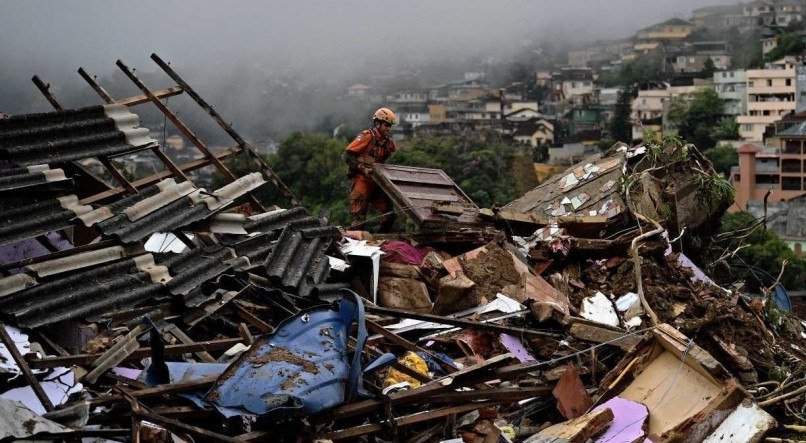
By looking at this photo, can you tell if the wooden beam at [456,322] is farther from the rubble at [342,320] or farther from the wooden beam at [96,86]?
the wooden beam at [96,86]

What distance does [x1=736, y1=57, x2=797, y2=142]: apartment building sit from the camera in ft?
292

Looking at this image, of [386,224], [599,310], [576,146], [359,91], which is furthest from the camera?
[359,91]

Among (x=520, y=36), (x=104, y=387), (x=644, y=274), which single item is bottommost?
(x=520, y=36)

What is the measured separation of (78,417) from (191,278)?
189cm


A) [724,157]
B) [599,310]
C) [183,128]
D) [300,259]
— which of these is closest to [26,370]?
[300,259]

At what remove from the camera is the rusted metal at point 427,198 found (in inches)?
356

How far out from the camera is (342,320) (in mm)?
6242

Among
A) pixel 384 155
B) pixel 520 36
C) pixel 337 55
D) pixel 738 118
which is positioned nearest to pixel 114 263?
pixel 384 155

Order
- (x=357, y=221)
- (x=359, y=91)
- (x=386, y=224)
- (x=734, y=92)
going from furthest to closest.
Result: 1. (x=359, y=91)
2. (x=734, y=92)
3. (x=357, y=221)
4. (x=386, y=224)

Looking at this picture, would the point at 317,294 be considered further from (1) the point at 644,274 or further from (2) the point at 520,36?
(2) the point at 520,36

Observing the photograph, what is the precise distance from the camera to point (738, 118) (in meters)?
90.1

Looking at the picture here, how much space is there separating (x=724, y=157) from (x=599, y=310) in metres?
71.4

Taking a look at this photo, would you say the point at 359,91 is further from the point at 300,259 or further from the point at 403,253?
the point at 300,259

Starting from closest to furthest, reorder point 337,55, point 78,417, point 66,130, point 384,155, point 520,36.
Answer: point 78,417
point 66,130
point 384,155
point 337,55
point 520,36
